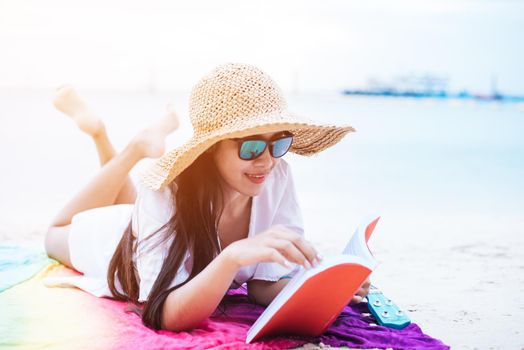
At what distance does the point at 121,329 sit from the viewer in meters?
3.09

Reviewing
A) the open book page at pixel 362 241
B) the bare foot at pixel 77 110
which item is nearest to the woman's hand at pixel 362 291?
the open book page at pixel 362 241

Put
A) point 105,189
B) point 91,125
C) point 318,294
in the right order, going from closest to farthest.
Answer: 1. point 318,294
2. point 105,189
3. point 91,125

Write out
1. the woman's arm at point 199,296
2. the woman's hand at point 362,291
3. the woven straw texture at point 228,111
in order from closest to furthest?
the woman's arm at point 199,296 < the woven straw texture at point 228,111 < the woman's hand at point 362,291

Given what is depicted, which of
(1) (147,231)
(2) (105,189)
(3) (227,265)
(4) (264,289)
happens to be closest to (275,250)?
(3) (227,265)

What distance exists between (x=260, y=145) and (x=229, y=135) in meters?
Answer: 0.16

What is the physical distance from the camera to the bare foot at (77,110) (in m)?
5.10

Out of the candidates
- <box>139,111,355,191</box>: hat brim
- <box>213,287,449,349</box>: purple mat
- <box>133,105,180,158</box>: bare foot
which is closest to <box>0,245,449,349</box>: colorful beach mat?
<box>213,287,449,349</box>: purple mat

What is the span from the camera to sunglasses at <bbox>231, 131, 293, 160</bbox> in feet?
9.28

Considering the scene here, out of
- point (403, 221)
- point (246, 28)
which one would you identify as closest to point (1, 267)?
point (403, 221)

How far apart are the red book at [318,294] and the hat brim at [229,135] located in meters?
0.54

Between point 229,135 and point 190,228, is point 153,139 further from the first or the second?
point 229,135

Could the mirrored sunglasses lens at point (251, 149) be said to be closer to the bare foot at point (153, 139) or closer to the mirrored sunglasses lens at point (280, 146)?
the mirrored sunglasses lens at point (280, 146)

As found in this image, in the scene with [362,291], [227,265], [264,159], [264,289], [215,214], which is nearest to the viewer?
[227,265]

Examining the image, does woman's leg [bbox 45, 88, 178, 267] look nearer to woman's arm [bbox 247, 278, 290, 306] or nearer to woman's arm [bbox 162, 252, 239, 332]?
woman's arm [bbox 247, 278, 290, 306]
